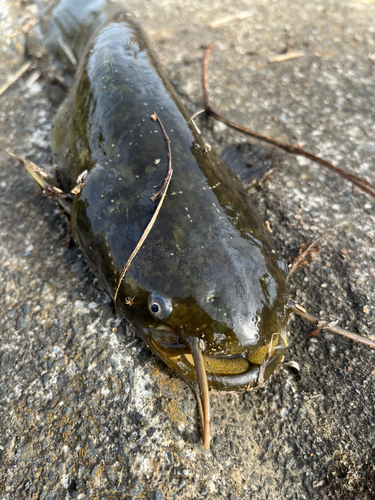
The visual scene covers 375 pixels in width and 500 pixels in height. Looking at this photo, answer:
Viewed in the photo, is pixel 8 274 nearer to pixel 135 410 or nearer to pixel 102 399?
pixel 102 399

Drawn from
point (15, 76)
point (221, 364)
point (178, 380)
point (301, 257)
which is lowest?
point (301, 257)

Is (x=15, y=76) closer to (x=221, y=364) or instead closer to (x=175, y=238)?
(x=175, y=238)

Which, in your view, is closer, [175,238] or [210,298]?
[210,298]

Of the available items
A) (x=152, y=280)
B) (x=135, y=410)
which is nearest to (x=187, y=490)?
(x=135, y=410)

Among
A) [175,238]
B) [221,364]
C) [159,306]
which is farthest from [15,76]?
[221,364]

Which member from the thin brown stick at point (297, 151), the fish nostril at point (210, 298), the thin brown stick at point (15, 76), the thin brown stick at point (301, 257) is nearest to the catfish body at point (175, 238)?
the fish nostril at point (210, 298)

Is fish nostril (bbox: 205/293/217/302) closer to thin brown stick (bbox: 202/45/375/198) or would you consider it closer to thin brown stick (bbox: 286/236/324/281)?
thin brown stick (bbox: 286/236/324/281)

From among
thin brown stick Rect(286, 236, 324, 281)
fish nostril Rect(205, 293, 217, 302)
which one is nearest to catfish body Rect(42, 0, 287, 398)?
fish nostril Rect(205, 293, 217, 302)
